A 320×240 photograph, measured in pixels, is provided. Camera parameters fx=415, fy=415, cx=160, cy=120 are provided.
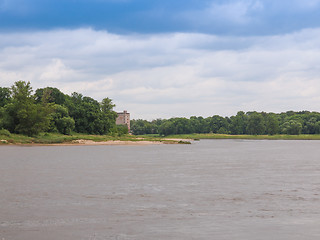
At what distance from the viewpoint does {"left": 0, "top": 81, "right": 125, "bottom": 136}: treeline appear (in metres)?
97.5

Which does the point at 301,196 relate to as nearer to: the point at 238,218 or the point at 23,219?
the point at 238,218

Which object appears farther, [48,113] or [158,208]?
[48,113]

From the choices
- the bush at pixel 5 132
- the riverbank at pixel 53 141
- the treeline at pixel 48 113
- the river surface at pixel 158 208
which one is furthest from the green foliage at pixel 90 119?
the river surface at pixel 158 208

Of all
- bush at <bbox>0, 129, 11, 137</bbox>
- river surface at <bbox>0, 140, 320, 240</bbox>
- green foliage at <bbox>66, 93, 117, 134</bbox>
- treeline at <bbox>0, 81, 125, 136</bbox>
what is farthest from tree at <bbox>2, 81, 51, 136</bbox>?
river surface at <bbox>0, 140, 320, 240</bbox>

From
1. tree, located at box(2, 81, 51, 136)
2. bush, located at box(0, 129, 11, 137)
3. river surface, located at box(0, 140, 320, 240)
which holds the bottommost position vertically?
river surface, located at box(0, 140, 320, 240)

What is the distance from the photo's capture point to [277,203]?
19.9 m

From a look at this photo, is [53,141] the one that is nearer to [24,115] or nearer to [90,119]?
[24,115]

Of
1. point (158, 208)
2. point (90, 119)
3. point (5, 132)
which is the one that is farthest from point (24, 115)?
point (158, 208)

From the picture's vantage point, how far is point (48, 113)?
101 meters

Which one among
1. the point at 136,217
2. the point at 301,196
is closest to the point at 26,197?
the point at 136,217

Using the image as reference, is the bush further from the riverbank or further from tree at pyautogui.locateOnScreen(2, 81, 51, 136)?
tree at pyautogui.locateOnScreen(2, 81, 51, 136)

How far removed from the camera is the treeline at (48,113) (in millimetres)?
97500

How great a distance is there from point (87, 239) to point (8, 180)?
16.8 metres

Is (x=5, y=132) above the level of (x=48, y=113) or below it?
below
